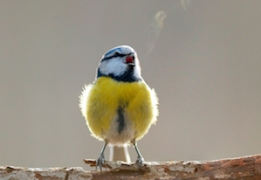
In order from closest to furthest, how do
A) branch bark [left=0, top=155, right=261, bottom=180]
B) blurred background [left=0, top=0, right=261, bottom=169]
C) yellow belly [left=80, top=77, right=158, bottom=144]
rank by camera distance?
branch bark [left=0, top=155, right=261, bottom=180], yellow belly [left=80, top=77, right=158, bottom=144], blurred background [left=0, top=0, right=261, bottom=169]

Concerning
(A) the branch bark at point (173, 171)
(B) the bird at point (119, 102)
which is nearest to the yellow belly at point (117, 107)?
(B) the bird at point (119, 102)

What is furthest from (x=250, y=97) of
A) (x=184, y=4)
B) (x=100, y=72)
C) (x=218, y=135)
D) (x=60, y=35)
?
(x=60, y=35)

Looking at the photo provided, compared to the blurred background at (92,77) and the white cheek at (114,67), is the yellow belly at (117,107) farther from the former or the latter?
the blurred background at (92,77)

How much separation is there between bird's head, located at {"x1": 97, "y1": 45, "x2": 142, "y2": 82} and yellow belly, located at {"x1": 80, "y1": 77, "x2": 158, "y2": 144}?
3 centimetres

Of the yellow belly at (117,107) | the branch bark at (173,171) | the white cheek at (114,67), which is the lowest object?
the branch bark at (173,171)

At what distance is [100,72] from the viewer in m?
1.29

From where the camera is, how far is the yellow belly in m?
1.17

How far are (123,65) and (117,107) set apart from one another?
6.8 inches

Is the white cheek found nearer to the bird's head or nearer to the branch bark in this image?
the bird's head

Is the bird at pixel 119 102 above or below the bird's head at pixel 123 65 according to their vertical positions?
below

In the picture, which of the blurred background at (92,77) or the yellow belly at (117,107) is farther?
the blurred background at (92,77)

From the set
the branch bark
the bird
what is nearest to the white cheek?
the bird

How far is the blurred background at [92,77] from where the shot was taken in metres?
1.81

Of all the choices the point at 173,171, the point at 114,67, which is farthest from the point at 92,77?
the point at 173,171
